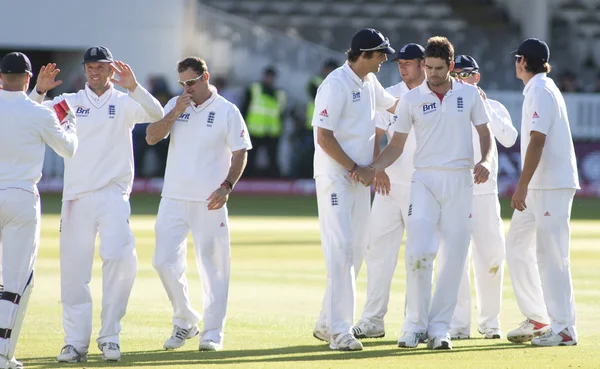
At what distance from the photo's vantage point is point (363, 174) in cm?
823

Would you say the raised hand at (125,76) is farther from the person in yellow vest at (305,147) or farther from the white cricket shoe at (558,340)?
the person in yellow vest at (305,147)

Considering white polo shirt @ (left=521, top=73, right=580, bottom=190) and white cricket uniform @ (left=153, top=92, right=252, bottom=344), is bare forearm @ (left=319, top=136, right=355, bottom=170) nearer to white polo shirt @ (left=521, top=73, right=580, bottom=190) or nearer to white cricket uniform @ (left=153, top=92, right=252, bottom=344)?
white cricket uniform @ (left=153, top=92, right=252, bottom=344)

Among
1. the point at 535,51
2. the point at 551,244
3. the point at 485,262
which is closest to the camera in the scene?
the point at 551,244

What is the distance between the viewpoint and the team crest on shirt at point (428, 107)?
8.28m

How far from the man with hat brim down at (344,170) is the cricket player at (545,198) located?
1.11 metres

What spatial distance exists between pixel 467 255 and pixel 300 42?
21440mm

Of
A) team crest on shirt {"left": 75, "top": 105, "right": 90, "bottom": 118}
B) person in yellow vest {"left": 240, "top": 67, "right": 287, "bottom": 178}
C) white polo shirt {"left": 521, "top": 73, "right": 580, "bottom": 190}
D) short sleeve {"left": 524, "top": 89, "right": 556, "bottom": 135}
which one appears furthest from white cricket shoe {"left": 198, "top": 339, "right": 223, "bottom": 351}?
person in yellow vest {"left": 240, "top": 67, "right": 287, "bottom": 178}

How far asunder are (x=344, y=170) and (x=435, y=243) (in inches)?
31.7

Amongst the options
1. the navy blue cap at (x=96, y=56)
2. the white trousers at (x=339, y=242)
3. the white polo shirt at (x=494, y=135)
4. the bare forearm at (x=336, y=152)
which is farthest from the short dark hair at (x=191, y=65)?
the white polo shirt at (x=494, y=135)

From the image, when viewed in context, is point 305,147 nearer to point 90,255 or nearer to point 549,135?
point 549,135

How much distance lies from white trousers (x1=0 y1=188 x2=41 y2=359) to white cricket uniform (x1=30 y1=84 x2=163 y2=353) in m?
0.56

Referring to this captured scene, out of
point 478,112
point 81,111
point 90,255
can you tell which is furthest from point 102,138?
point 478,112

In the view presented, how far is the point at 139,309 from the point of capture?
33.7 ft

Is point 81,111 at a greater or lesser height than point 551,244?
greater
